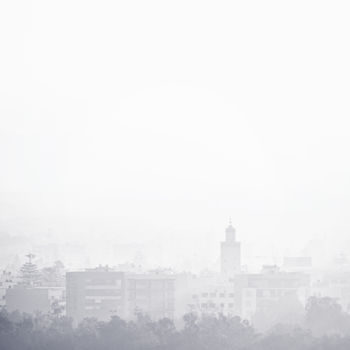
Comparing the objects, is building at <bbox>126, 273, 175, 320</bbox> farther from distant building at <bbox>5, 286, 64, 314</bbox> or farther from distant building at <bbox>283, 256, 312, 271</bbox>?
distant building at <bbox>283, 256, 312, 271</bbox>

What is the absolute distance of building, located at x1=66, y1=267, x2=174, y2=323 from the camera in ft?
311

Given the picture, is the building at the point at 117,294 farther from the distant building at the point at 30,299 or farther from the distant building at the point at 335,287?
the distant building at the point at 335,287

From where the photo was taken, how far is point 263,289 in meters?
104

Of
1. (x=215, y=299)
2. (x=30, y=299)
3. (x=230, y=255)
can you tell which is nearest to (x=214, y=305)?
(x=215, y=299)

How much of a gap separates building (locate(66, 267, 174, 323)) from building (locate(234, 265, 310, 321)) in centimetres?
595

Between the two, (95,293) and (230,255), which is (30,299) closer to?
(95,293)

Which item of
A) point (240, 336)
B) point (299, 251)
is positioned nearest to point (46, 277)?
point (240, 336)

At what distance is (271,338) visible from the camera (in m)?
Result: 68.2

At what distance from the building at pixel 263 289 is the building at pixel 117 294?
5954mm

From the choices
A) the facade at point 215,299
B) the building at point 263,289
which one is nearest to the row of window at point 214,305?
the facade at point 215,299

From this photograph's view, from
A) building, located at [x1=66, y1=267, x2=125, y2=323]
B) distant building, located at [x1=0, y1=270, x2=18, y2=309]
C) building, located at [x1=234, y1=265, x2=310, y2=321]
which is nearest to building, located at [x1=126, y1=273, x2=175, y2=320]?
building, located at [x1=66, y1=267, x2=125, y2=323]

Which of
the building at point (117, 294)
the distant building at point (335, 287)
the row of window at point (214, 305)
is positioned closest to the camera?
the building at point (117, 294)

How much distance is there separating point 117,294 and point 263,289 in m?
10.9

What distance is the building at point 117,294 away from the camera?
94.8 meters
